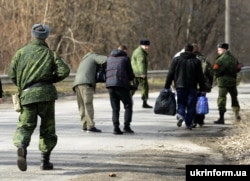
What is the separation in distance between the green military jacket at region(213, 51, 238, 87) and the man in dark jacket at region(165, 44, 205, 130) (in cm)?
140

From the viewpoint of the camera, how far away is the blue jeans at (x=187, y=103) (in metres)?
14.5

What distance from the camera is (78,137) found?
13133 mm

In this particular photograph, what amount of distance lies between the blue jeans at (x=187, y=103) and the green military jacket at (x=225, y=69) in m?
1.65

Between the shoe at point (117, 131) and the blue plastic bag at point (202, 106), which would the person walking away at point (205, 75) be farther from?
the shoe at point (117, 131)

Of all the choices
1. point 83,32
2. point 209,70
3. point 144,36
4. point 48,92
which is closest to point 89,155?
point 48,92

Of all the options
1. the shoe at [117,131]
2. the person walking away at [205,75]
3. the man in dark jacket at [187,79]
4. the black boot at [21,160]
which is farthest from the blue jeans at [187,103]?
the black boot at [21,160]

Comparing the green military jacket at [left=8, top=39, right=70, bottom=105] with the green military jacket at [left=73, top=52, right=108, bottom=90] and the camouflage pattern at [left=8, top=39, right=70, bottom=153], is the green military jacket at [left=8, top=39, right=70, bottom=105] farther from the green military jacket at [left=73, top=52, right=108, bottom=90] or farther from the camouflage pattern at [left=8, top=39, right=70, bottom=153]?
the green military jacket at [left=73, top=52, right=108, bottom=90]

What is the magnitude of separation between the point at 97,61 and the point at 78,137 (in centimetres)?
166

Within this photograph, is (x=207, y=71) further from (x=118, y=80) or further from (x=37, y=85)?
(x=37, y=85)

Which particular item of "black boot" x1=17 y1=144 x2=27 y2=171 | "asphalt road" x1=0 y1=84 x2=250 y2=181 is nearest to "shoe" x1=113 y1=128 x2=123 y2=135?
"asphalt road" x1=0 y1=84 x2=250 y2=181

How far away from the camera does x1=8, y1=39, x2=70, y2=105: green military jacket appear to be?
29.8ft

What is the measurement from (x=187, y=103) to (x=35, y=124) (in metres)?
6.00

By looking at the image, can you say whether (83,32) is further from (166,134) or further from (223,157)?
(223,157)

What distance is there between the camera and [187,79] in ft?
47.3
